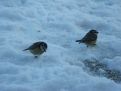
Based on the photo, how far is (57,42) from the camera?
7.75 m

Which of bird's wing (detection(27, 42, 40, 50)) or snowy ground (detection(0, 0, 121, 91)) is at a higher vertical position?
bird's wing (detection(27, 42, 40, 50))

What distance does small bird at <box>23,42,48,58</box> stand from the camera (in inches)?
276

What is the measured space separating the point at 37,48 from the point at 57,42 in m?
0.83

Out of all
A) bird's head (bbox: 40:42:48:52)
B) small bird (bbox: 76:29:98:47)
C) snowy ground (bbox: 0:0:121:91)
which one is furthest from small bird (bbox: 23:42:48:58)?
small bird (bbox: 76:29:98:47)

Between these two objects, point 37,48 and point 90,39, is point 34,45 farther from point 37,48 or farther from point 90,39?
point 90,39

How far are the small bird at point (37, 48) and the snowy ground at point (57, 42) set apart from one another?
11cm

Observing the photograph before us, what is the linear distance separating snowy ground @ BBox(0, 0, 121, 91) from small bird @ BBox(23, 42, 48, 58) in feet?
0.36

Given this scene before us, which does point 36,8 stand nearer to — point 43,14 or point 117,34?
point 43,14

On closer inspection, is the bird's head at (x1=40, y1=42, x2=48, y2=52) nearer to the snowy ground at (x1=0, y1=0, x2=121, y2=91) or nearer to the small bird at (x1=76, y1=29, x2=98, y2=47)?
the snowy ground at (x1=0, y1=0, x2=121, y2=91)

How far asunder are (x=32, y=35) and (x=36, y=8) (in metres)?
1.21

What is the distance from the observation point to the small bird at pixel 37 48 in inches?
276

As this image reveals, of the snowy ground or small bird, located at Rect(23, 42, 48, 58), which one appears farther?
small bird, located at Rect(23, 42, 48, 58)

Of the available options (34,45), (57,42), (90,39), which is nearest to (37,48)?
(34,45)

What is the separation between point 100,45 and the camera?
25.6ft
